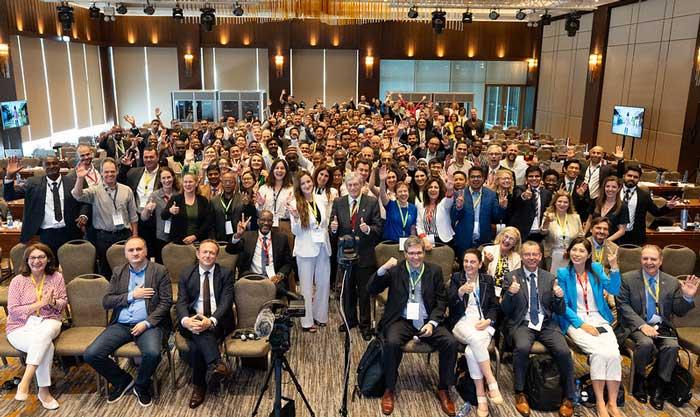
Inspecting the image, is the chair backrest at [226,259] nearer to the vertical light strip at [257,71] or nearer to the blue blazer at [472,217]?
the blue blazer at [472,217]

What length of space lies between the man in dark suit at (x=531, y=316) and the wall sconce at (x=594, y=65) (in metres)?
13.5

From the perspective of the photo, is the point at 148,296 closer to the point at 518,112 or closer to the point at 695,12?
the point at 695,12

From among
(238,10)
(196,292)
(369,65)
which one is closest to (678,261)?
(196,292)

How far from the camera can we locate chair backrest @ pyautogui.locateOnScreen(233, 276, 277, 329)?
466 cm

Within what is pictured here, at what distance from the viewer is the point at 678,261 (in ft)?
17.5

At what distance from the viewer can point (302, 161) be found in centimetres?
787

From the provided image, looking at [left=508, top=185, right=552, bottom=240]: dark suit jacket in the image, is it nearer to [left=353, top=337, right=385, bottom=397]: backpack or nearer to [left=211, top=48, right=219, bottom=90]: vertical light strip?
[left=353, top=337, right=385, bottom=397]: backpack

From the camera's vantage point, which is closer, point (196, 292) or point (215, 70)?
point (196, 292)

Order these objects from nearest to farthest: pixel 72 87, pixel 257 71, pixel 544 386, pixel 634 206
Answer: pixel 544 386 → pixel 634 206 → pixel 72 87 → pixel 257 71

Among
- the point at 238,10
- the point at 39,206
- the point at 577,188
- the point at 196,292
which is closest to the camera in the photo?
the point at 196,292

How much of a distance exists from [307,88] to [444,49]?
17.8 ft

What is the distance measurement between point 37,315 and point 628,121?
47.2 feet

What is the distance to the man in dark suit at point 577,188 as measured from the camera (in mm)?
6496

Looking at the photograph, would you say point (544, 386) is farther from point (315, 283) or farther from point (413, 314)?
point (315, 283)
